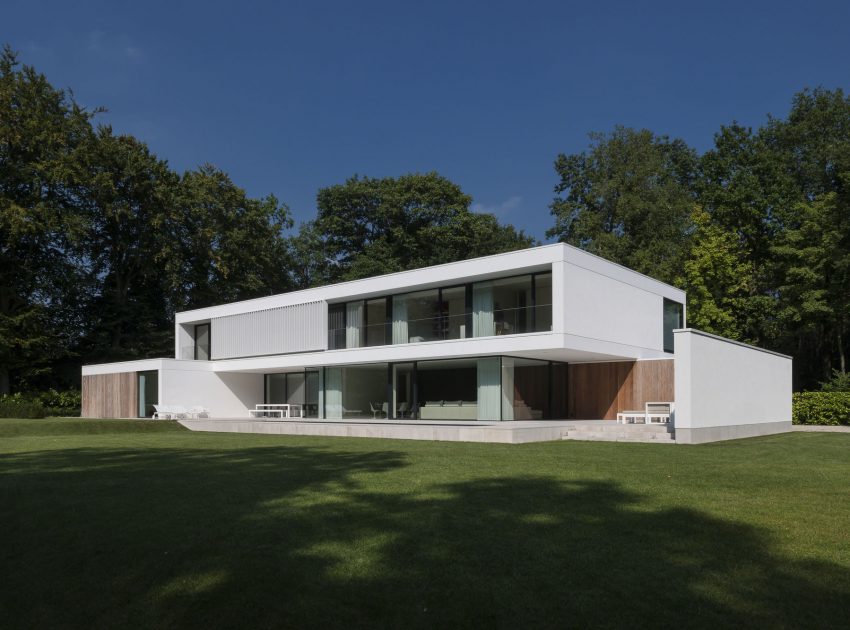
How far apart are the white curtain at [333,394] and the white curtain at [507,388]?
709 centimetres

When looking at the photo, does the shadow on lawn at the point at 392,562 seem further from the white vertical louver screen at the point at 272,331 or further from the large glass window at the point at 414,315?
the white vertical louver screen at the point at 272,331

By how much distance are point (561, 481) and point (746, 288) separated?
27.9 meters

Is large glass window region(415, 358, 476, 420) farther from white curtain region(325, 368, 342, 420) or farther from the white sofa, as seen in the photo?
white curtain region(325, 368, 342, 420)

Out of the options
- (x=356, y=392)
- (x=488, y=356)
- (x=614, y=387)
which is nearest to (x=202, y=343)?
(x=356, y=392)

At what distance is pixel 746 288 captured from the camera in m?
33.0

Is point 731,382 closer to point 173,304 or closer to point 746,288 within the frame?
point 746,288

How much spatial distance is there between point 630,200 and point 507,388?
70.2 feet

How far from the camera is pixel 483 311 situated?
21.7 m

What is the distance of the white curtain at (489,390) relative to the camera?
20.8 metres

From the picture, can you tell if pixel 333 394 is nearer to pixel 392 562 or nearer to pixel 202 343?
pixel 202 343

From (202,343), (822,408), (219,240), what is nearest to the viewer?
(822,408)

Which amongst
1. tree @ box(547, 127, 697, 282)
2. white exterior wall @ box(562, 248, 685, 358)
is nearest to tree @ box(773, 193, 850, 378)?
tree @ box(547, 127, 697, 282)

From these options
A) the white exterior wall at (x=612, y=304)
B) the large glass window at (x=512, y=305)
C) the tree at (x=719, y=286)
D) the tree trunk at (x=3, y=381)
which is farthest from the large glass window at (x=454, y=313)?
the tree trunk at (x=3, y=381)

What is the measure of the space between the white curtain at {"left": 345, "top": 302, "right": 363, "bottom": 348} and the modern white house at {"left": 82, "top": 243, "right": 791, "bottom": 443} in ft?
0.13
